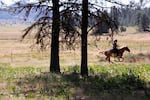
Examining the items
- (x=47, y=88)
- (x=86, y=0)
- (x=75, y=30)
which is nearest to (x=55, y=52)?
(x=75, y=30)

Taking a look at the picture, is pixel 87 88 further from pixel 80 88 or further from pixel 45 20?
pixel 45 20

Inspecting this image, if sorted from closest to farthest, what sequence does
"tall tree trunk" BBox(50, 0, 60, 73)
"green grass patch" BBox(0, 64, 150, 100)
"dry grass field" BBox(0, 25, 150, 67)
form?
"green grass patch" BBox(0, 64, 150, 100)
"tall tree trunk" BBox(50, 0, 60, 73)
"dry grass field" BBox(0, 25, 150, 67)

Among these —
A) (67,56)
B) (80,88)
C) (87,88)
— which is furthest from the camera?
(67,56)

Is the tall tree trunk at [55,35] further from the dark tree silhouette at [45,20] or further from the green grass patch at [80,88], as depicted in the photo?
the green grass patch at [80,88]

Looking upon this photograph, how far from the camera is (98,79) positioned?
17.4 m

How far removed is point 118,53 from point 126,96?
77.3 feet

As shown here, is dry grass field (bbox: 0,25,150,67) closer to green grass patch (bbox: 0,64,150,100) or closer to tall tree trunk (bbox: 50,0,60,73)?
tall tree trunk (bbox: 50,0,60,73)

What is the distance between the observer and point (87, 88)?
48.1ft

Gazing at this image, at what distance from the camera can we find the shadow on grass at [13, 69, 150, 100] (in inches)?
505

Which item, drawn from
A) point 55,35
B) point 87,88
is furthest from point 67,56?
point 87,88

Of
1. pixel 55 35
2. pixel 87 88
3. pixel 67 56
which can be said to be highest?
pixel 55 35

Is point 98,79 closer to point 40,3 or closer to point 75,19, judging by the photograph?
point 75,19

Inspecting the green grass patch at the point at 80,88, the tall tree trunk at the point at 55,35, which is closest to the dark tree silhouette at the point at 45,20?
the tall tree trunk at the point at 55,35

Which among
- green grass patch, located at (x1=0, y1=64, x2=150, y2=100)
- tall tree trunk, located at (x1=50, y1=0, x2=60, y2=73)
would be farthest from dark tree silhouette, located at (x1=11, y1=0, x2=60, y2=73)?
green grass patch, located at (x1=0, y1=64, x2=150, y2=100)
